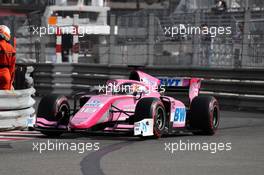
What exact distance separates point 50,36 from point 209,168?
1628 centimetres

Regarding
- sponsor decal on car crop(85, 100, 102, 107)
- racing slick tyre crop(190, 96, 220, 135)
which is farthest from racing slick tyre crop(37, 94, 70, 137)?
racing slick tyre crop(190, 96, 220, 135)

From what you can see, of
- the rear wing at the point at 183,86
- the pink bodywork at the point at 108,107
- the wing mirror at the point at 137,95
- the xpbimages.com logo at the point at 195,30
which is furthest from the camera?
the xpbimages.com logo at the point at 195,30

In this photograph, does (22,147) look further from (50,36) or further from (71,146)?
(50,36)

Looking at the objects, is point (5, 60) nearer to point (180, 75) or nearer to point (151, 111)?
point (151, 111)

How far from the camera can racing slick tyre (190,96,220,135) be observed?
38.4ft

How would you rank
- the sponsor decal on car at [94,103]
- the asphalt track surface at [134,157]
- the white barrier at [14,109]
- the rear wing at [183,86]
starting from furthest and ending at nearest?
the rear wing at [183,86]
the white barrier at [14,109]
the sponsor decal on car at [94,103]
the asphalt track surface at [134,157]

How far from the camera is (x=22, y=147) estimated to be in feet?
31.7

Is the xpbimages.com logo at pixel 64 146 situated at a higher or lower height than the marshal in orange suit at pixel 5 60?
lower

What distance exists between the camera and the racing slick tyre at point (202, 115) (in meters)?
11.7

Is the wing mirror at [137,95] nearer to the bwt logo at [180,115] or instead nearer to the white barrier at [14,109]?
the bwt logo at [180,115]

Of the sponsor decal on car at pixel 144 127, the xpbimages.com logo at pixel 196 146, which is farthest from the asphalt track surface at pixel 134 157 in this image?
Result: the sponsor decal on car at pixel 144 127

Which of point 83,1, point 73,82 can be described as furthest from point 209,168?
point 83,1

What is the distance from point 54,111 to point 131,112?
4.00ft

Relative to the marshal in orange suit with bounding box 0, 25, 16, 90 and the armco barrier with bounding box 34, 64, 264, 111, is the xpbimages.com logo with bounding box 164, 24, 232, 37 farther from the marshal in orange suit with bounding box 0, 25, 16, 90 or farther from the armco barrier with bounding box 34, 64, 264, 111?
the marshal in orange suit with bounding box 0, 25, 16, 90
